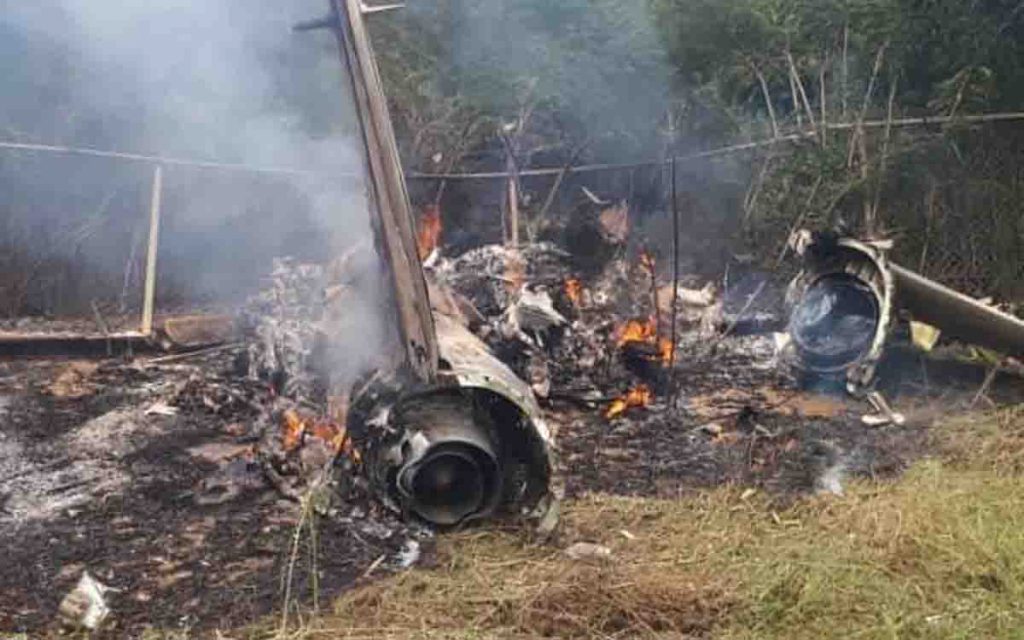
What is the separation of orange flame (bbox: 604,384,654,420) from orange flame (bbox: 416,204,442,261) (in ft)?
10.5

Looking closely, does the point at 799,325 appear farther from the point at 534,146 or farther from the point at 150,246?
the point at 150,246

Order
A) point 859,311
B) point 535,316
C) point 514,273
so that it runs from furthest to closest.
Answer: point 514,273
point 859,311
point 535,316

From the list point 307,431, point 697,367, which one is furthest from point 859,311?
point 307,431

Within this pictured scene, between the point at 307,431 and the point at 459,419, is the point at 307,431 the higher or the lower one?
the lower one

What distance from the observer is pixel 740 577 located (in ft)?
14.5

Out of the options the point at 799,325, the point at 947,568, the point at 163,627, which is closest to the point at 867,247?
the point at 799,325

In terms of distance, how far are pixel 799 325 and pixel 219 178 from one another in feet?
19.3

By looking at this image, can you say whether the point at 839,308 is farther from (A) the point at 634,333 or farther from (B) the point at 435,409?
(B) the point at 435,409

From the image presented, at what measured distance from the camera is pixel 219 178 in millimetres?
11070

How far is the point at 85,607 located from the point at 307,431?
6.97ft

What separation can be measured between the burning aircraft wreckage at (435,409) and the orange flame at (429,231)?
1.79 ft

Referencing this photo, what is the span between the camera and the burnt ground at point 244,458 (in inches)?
187

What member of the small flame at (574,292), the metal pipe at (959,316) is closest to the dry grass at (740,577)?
the metal pipe at (959,316)

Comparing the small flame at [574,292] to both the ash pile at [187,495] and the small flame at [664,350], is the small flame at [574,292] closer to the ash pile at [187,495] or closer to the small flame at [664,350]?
the small flame at [664,350]
